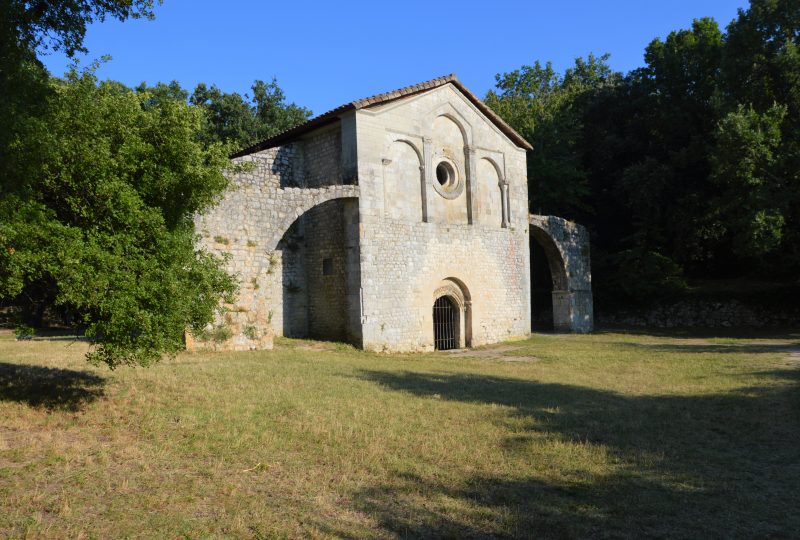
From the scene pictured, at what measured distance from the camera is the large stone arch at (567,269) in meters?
24.7

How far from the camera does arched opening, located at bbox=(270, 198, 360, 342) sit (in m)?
18.6

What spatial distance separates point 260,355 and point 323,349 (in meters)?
2.56

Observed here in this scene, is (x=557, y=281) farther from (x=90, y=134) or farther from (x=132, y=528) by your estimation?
(x=132, y=528)

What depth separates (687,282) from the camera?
29469 millimetres

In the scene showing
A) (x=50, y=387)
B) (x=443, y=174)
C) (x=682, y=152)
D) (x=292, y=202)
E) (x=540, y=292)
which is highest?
(x=682, y=152)

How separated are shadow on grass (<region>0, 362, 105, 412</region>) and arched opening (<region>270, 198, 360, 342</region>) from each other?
873 cm

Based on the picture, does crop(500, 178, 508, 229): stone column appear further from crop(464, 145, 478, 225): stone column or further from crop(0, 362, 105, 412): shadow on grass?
crop(0, 362, 105, 412): shadow on grass

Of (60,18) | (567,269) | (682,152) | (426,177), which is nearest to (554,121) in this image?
(682,152)

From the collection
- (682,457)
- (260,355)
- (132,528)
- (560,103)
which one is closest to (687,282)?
(560,103)

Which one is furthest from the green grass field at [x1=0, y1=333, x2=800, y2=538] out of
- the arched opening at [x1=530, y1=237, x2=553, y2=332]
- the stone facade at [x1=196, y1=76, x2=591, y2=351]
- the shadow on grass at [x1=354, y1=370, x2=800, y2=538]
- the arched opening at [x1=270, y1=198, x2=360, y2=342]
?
the arched opening at [x1=530, y1=237, x2=553, y2=332]

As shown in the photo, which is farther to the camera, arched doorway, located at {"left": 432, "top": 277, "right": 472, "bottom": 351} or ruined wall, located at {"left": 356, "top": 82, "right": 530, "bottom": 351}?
arched doorway, located at {"left": 432, "top": 277, "right": 472, "bottom": 351}

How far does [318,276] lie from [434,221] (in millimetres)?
4320

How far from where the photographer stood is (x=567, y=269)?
81.7ft

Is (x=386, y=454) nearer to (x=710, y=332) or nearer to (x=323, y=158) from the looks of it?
(x=323, y=158)
